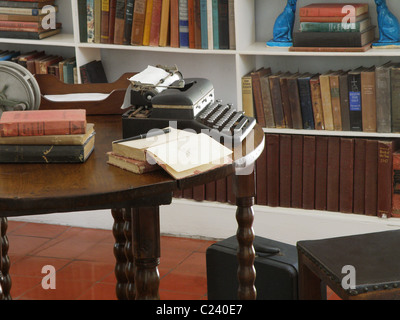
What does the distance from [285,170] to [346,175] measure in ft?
0.98

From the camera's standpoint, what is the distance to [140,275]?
1724 mm

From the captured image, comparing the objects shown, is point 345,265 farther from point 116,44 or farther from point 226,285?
point 116,44

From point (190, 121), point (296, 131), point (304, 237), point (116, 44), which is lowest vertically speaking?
point (304, 237)

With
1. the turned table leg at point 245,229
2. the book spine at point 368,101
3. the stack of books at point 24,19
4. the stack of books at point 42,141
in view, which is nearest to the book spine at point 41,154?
the stack of books at point 42,141

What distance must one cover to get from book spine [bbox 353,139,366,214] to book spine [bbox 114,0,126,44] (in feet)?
4.20

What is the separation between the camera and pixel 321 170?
327 centimetres

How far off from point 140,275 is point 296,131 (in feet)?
5.60

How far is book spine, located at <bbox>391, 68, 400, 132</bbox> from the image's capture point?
3.03 m

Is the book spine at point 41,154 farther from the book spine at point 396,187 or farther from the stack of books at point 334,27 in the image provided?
the book spine at point 396,187

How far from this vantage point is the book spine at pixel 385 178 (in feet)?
10.2

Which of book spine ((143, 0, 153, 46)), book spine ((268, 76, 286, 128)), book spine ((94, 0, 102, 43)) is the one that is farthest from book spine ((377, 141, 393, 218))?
book spine ((94, 0, 102, 43))

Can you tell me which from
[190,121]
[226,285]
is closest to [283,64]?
[226,285]

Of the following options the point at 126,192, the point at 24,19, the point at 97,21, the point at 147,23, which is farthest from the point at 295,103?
the point at 126,192

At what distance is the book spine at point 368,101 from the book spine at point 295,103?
11.7 inches
